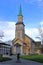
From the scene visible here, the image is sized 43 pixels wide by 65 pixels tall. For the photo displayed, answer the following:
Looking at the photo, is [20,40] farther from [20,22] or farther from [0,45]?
[0,45]

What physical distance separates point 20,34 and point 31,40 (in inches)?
263

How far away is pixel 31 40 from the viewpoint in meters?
95.3

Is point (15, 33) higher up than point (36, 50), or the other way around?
point (15, 33)

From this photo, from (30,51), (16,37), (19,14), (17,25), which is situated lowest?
(30,51)

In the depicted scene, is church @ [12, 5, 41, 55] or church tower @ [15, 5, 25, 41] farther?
church tower @ [15, 5, 25, 41]

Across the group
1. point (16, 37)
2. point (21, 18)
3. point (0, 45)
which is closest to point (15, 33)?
point (16, 37)

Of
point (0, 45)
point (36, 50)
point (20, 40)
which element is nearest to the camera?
point (0, 45)

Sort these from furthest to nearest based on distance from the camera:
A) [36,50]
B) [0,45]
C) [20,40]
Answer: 1. [36,50]
2. [20,40]
3. [0,45]

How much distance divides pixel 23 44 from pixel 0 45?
33.7 metres

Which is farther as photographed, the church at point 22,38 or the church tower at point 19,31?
the church tower at point 19,31

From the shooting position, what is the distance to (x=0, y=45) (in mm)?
59281

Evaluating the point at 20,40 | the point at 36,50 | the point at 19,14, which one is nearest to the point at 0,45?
the point at 20,40

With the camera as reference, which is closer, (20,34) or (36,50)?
(20,34)

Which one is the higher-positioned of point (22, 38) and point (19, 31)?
point (19, 31)
